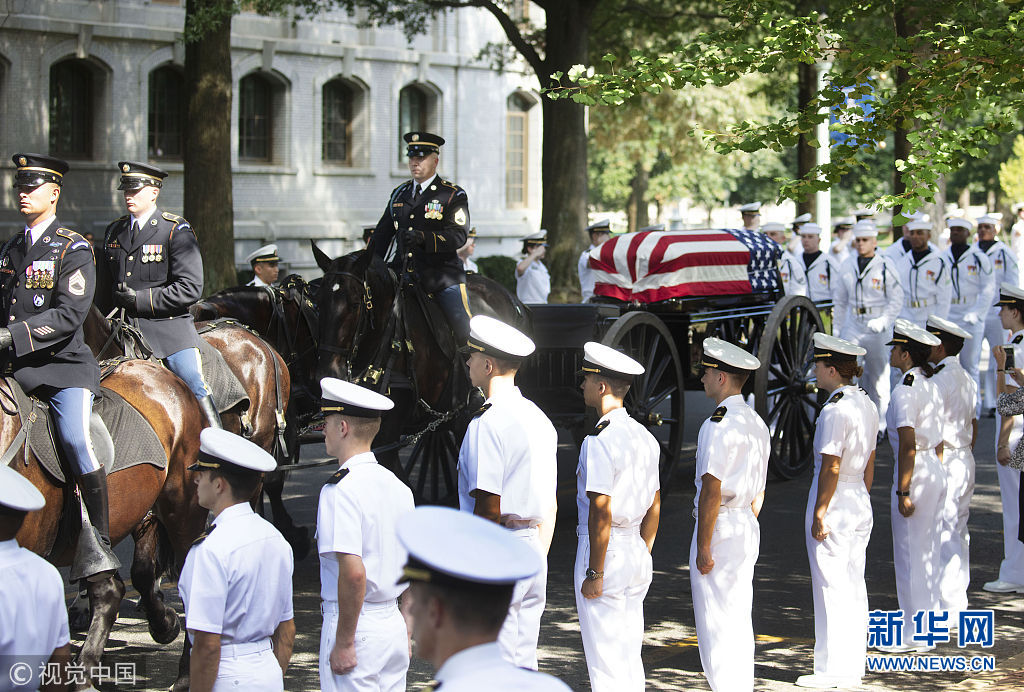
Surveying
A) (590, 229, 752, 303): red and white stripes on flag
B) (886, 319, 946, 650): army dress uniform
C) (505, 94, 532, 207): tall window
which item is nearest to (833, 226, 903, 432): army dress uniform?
(590, 229, 752, 303): red and white stripes on flag

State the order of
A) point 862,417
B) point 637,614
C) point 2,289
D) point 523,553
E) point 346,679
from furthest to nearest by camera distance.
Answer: point 862,417 → point 2,289 → point 637,614 → point 346,679 → point 523,553

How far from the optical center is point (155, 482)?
656 centimetres

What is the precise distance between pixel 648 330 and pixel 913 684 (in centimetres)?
431

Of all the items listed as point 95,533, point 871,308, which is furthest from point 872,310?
point 95,533

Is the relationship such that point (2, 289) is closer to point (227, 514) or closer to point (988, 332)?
point (227, 514)

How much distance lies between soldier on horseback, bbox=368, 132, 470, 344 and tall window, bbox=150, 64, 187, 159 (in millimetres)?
18250

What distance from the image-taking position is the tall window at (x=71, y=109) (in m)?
24.4

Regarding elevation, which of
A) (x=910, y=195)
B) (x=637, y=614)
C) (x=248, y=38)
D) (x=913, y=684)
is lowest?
(x=913, y=684)

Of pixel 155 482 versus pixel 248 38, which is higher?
pixel 248 38

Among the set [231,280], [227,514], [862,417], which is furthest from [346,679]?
[231,280]

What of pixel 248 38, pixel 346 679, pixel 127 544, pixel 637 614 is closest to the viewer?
pixel 346 679

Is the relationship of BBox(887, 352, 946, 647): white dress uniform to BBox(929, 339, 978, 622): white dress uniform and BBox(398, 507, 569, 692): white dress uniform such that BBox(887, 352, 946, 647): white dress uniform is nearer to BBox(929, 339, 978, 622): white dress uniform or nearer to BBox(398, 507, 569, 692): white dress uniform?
BBox(929, 339, 978, 622): white dress uniform

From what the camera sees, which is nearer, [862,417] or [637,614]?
[637,614]

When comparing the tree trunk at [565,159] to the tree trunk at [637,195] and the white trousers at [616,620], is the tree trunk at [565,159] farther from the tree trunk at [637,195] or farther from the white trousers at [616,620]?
the tree trunk at [637,195]
